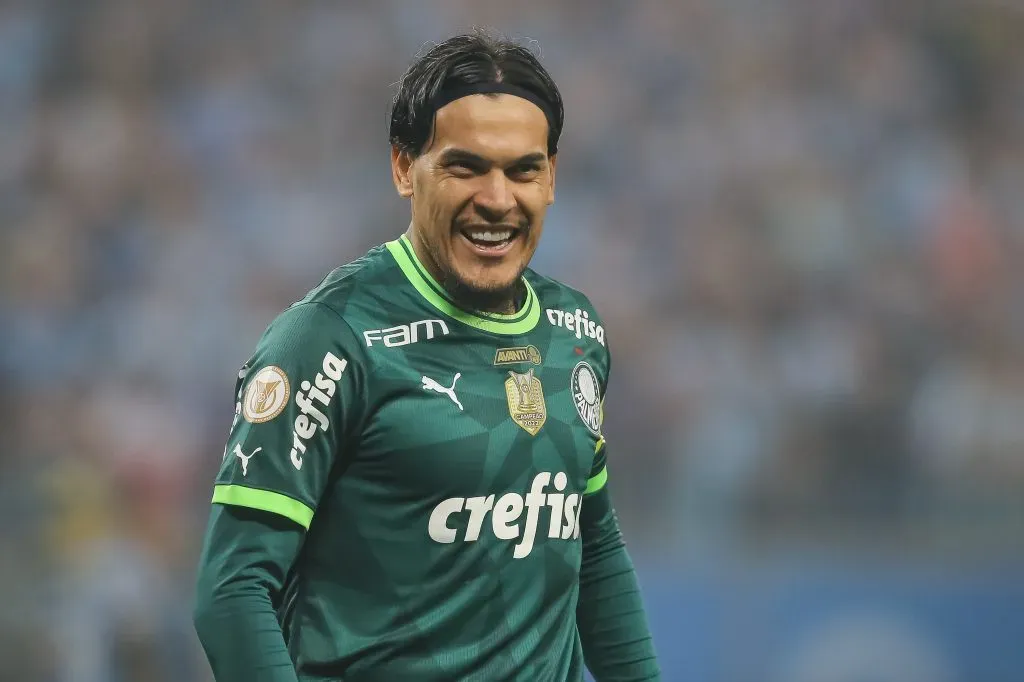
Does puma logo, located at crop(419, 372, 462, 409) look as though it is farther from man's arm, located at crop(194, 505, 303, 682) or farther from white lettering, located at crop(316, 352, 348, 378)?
man's arm, located at crop(194, 505, 303, 682)

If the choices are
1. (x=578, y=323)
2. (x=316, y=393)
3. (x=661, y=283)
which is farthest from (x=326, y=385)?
(x=661, y=283)

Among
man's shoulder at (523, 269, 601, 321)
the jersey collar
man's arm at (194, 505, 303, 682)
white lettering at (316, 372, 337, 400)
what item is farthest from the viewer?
man's shoulder at (523, 269, 601, 321)

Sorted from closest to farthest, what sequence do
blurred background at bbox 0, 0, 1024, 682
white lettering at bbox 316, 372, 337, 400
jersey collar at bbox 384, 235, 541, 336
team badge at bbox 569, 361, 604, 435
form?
white lettering at bbox 316, 372, 337, 400
jersey collar at bbox 384, 235, 541, 336
team badge at bbox 569, 361, 604, 435
blurred background at bbox 0, 0, 1024, 682

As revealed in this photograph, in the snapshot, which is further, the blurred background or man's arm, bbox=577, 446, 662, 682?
the blurred background

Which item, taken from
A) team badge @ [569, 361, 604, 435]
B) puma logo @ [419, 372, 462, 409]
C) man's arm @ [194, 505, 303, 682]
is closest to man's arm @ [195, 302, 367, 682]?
man's arm @ [194, 505, 303, 682]

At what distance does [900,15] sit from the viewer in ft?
23.3

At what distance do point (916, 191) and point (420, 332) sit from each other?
5.21 metres

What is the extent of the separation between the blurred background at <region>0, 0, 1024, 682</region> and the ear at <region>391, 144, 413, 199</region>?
13.0 feet

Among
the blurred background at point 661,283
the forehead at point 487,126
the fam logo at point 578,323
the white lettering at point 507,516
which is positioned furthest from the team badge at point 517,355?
the blurred background at point 661,283

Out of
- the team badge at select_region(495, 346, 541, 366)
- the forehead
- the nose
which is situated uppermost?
the forehead

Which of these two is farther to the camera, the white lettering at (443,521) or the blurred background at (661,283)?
the blurred background at (661,283)

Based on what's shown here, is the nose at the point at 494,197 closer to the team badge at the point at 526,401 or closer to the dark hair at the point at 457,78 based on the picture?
the dark hair at the point at 457,78

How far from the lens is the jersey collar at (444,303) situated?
82.1 inches

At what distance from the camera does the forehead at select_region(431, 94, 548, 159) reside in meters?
1.99
